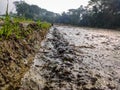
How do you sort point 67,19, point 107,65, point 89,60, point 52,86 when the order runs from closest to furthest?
point 52,86, point 107,65, point 89,60, point 67,19

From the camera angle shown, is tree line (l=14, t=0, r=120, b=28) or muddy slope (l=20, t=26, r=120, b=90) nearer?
muddy slope (l=20, t=26, r=120, b=90)

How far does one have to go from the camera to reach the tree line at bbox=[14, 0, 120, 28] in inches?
1067

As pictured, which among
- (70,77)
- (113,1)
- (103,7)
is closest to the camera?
(70,77)

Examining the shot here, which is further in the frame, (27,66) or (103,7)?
(103,7)

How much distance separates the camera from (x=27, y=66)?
12.9 ft

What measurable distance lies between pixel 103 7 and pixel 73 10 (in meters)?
8.79

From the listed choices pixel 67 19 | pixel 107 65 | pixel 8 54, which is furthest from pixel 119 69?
A: pixel 67 19

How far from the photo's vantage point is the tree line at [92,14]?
2709 centimetres

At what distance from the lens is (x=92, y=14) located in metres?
31.7

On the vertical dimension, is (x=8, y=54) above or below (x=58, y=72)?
above

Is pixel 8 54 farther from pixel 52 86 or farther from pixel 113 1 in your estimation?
pixel 113 1

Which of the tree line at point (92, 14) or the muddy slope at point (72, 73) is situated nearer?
the muddy slope at point (72, 73)

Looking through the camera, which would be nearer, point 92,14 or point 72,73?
point 72,73

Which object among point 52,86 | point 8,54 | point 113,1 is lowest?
point 52,86
